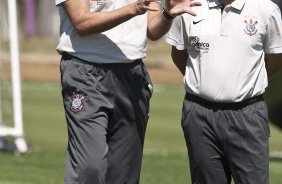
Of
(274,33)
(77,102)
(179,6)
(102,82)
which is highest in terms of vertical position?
(179,6)

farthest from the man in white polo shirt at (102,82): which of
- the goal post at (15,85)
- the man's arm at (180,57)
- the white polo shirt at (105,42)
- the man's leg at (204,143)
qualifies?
the goal post at (15,85)

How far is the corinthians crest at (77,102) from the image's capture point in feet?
22.2

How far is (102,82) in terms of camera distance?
6.83m

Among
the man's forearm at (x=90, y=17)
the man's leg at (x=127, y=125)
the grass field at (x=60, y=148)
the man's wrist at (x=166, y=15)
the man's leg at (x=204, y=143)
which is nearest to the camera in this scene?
the man's forearm at (x=90, y=17)

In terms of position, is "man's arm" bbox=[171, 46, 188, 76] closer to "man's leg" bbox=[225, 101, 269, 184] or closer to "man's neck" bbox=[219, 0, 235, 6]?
"man's neck" bbox=[219, 0, 235, 6]

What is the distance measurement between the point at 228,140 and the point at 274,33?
2.53ft

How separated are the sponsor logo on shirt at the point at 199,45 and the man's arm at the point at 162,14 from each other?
0.71 feet

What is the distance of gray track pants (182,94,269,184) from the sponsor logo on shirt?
354mm

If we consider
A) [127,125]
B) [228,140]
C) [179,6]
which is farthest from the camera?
[127,125]

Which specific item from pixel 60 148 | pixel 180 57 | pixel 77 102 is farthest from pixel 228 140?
pixel 60 148

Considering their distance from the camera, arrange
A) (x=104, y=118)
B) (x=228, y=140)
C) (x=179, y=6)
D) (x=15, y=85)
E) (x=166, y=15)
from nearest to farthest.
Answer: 1. (x=179, y=6)
2. (x=228, y=140)
3. (x=166, y=15)
4. (x=104, y=118)
5. (x=15, y=85)

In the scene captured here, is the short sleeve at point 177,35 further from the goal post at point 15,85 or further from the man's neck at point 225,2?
the goal post at point 15,85

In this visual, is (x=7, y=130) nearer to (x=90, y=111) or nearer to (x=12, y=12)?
(x=12, y=12)

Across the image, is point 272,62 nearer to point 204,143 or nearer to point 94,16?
point 204,143
